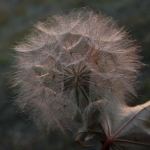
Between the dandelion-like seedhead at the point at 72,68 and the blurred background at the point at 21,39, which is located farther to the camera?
the blurred background at the point at 21,39

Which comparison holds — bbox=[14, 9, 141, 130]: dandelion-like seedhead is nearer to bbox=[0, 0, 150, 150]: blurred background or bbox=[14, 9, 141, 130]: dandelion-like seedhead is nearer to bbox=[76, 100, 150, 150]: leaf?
bbox=[76, 100, 150, 150]: leaf

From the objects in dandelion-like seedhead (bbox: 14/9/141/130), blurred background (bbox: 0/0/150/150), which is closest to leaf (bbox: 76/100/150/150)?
dandelion-like seedhead (bbox: 14/9/141/130)

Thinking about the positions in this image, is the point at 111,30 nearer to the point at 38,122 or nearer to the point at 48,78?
the point at 48,78

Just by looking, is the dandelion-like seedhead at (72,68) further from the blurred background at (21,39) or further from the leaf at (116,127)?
the blurred background at (21,39)

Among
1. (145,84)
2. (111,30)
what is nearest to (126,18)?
(145,84)

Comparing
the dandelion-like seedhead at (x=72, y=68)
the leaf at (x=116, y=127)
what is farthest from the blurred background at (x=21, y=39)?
the leaf at (x=116, y=127)

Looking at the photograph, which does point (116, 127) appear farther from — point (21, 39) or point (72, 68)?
point (21, 39)

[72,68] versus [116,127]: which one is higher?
[72,68]

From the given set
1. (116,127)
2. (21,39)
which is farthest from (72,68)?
(21,39)
